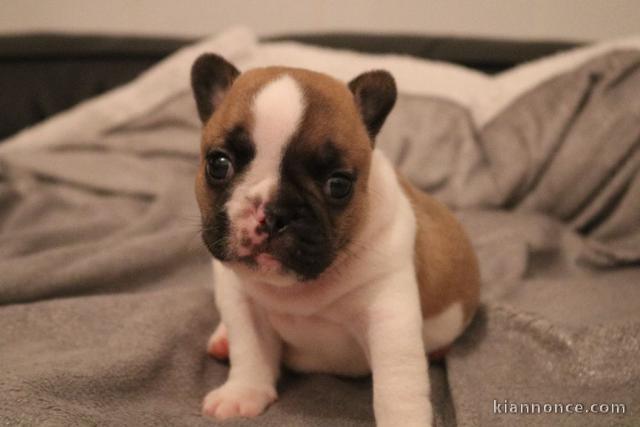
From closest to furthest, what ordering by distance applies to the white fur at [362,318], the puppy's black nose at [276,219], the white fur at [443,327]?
the puppy's black nose at [276,219], the white fur at [362,318], the white fur at [443,327]

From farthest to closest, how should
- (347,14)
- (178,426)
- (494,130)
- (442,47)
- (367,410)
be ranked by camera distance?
(347,14), (442,47), (494,130), (367,410), (178,426)

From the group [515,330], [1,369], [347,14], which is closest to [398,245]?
[515,330]

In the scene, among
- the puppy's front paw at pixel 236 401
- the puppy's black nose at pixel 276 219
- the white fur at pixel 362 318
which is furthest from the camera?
the puppy's front paw at pixel 236 401

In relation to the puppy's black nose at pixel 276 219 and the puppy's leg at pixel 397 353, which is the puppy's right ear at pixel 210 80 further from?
the puppy's leg at pixel 397 353

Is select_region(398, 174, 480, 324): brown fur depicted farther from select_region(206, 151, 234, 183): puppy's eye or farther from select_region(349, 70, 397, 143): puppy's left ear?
select_region(206, 151, 234, 183): puppy's eye

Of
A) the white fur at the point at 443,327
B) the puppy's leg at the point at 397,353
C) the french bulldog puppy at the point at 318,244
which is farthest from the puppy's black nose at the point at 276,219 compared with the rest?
the white fur at the point at 443,327

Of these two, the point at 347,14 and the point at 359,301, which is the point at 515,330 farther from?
the point at 347,14

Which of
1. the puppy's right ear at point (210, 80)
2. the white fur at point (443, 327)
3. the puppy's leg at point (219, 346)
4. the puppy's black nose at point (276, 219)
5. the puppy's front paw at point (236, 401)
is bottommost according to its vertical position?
the puppy's leg at point (219, 346)

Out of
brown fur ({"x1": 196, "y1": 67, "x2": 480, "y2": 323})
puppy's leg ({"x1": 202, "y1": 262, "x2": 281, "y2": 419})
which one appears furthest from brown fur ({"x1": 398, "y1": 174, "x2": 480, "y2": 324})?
puppy's leg ({"x1": 202, "y1": 262, "x2": 281, "y2": 419})
